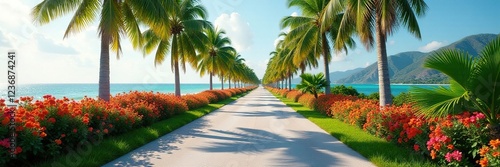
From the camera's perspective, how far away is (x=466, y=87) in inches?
218

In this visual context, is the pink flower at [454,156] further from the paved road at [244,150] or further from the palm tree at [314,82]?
the palm tree at [314,82]

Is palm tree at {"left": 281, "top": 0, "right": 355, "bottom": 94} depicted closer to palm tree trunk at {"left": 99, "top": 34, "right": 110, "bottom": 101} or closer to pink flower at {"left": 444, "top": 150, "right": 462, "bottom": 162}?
palm tree trunk at {"left": 99, "top": 34, "right": 110, "bottom": 101}

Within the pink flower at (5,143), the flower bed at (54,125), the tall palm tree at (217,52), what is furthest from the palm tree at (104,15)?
the tall palm tree at (217,52)

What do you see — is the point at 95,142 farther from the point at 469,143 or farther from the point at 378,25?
the point at 378,25

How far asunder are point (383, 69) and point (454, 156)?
5932mm

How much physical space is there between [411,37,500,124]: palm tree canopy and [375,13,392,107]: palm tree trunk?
14.2ft

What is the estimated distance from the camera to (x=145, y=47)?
20.5m

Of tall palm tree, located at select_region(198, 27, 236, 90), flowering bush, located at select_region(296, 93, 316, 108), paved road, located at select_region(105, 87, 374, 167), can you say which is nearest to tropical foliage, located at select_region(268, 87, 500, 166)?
paved road, located at select_region(105, 87, 374, 167)

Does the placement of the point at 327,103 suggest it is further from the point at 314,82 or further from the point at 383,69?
the point at 383,69

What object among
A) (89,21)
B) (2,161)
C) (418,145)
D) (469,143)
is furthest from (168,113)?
(469,143)

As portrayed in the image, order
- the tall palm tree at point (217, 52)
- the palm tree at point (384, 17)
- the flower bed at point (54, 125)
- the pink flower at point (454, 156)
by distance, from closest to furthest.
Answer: the pink flower at point (454, 156) → the flower bed at point (54, 125) → the palm tree at point (384, 17) → the tall palm tree at point (217, 52)

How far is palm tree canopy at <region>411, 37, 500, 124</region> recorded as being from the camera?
5.27 meters

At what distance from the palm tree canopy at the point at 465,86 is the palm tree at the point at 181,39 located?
15.3 meters

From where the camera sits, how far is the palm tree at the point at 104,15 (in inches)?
418
